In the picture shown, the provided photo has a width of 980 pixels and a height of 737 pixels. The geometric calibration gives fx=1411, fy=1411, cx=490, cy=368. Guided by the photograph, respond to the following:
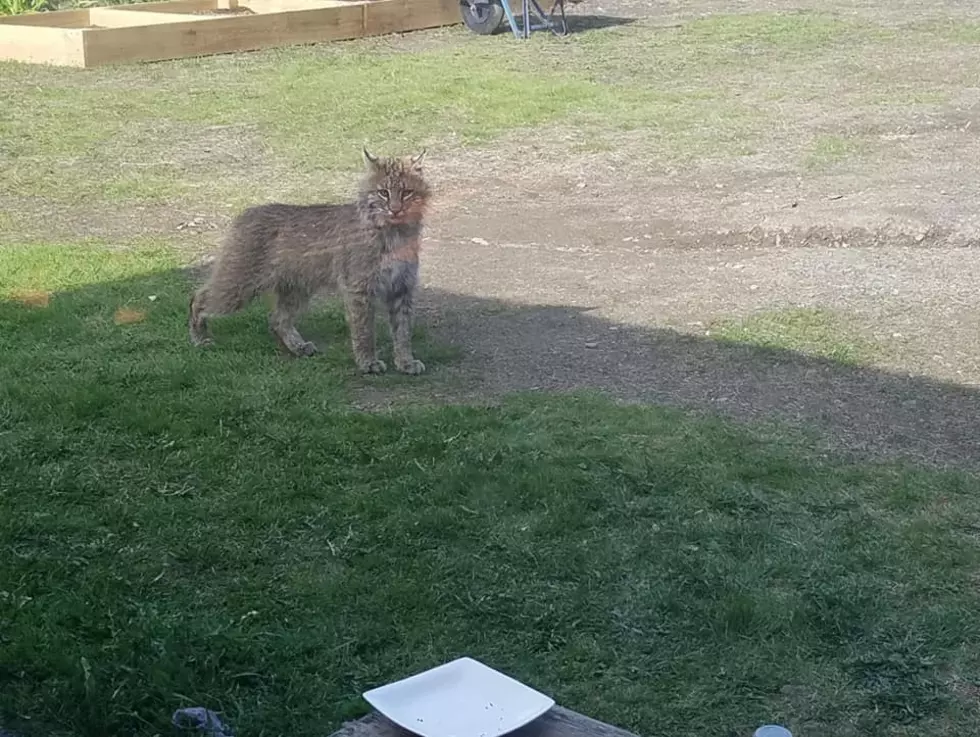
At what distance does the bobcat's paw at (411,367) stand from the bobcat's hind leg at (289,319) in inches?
21.9

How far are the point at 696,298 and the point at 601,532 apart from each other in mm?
3153

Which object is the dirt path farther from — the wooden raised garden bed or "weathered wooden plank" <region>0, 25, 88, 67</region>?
"weathered wooden plank" <region>0, 25, 88, 67</region>

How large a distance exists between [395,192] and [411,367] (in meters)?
0.85

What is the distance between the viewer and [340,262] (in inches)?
→ 276

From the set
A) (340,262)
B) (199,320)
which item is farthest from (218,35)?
(340,262)

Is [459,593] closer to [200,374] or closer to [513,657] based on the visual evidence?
[513,657]

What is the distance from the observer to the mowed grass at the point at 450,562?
4039 millimetres

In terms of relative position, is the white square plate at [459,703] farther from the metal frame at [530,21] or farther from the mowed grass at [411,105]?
the metal frame at [530,21]

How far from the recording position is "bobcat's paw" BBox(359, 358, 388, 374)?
22.3 ft

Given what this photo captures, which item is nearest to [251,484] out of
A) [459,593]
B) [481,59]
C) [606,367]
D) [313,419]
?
[313,419]

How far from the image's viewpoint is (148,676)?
3969mm

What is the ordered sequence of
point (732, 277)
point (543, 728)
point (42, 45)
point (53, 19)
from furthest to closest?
point (53, 19) → point (42, 45) → point (732, 277) → point (543, 728)

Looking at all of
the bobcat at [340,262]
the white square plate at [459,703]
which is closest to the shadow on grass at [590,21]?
the bobcat at [340,262]

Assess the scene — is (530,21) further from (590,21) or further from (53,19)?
(53,19)
